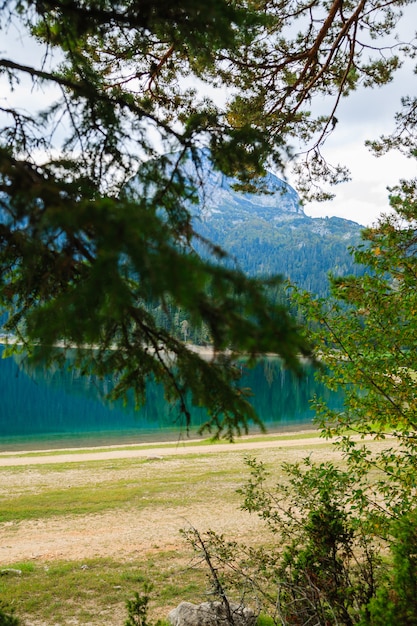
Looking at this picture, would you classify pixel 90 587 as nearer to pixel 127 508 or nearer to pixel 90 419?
pixel 127 508

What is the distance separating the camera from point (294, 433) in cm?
2422

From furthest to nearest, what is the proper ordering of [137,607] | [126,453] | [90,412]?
[90,412], [126,453], [137,607]

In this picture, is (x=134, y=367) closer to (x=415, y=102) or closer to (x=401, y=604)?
(x=401, y=604)

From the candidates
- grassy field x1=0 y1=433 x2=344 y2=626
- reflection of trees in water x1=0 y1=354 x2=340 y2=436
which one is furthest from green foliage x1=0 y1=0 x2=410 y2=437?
reflection of trees in water x1=0 y1=354 x2=340 y2=436

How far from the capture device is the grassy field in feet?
22.0

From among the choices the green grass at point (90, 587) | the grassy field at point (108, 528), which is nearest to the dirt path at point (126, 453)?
the grassy field at point (108, 528)

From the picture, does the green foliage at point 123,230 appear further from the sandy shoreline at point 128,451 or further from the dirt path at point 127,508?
the sandy shoreline at point 128,451

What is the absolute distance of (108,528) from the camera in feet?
31.9

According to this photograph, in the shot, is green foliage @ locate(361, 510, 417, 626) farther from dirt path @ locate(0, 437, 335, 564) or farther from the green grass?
the green grass

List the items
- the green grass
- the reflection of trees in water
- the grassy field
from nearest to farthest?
the green grass, the grassy field, the reflection of trees in water

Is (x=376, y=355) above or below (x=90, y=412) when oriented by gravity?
above

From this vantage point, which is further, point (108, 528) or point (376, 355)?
point (108, 528)

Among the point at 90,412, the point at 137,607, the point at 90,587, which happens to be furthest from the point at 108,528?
the point at 90,412

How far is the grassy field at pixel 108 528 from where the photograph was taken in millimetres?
6699
